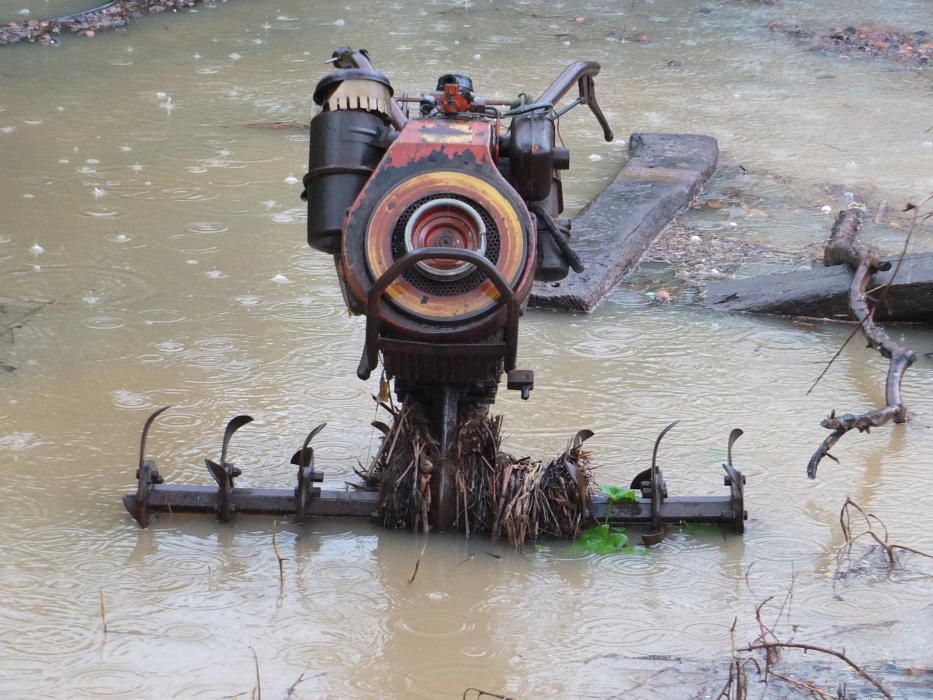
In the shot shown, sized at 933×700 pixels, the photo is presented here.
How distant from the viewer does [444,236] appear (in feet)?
12.5

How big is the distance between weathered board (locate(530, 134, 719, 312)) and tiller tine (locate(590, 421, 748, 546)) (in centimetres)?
Result: 201

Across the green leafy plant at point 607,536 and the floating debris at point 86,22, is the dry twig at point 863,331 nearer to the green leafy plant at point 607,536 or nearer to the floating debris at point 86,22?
the green leafy plant at point 607,536

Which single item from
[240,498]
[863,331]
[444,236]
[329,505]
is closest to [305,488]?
[329,505]

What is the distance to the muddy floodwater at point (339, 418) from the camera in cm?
363

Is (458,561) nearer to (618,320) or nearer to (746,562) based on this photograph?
(746,562)

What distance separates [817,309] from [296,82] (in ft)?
17.5

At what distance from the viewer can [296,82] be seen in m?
10.1

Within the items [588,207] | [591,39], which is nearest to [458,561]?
[588,207]

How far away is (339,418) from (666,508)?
4.90 feet

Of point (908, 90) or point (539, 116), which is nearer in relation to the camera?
point (539, 116)

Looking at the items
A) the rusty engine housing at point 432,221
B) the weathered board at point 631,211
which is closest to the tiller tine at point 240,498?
the rusty engine housing at point 432,221

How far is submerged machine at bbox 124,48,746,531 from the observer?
12.4ft

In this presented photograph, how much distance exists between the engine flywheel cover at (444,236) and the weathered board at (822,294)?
Answer: 267 cm

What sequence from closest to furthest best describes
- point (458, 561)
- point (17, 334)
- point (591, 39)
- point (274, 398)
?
point (458, 561), point (274, 398), point (17, 334), point (591, 39)
